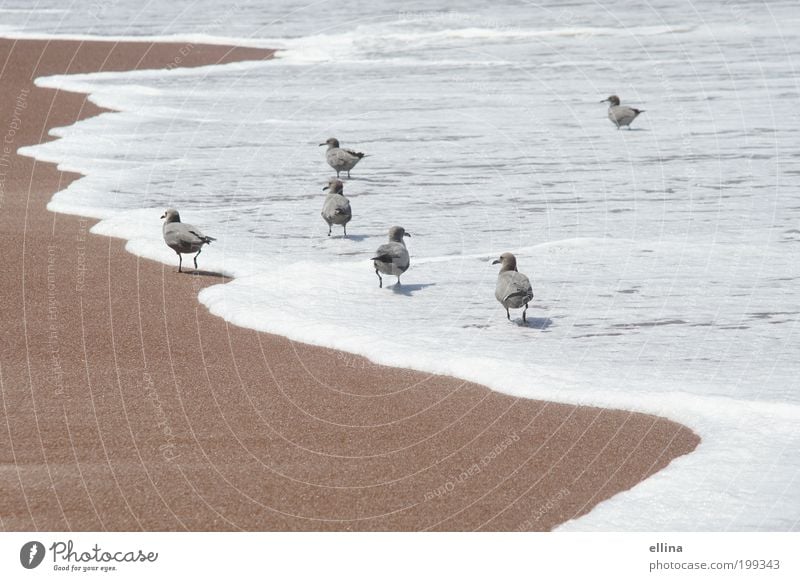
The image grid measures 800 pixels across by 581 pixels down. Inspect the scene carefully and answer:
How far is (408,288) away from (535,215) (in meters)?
4.25

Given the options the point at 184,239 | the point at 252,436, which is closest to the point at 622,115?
the point at 184,239

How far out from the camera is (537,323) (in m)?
11.6

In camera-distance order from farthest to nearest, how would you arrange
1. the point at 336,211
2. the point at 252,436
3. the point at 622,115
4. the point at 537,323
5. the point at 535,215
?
1. the point at 622,115
2. the point at 535,215
3. the point at 336,211
4. the point at 537,323
5. the point at 252,436

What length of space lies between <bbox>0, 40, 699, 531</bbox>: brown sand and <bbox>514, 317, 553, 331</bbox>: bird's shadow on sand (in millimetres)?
1959

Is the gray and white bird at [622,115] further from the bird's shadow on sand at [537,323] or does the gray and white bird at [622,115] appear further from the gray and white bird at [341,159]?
the bird's shadow on sand at [537,323]

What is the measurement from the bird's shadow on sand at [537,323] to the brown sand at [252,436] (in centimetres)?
196

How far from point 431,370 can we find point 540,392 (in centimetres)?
107

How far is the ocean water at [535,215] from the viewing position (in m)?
9.34

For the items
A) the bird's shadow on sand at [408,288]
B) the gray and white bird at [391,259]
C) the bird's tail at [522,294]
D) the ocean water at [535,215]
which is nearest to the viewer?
the ocean water at [535,215]

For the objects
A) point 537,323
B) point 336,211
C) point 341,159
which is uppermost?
point 341,159

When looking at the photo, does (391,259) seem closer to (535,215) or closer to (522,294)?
(522,294)

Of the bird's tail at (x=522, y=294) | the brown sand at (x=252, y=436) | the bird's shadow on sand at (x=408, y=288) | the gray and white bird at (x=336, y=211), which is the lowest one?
the bird's shadow on sand at (x=408, y=288)

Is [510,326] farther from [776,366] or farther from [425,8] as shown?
[425,8]

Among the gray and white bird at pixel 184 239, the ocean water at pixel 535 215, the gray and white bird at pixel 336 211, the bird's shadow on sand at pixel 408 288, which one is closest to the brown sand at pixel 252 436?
the ocean water at pixel 535 215
